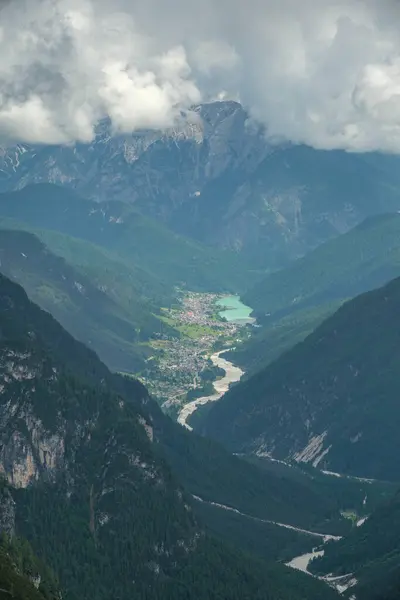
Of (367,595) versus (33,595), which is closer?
(33,595)

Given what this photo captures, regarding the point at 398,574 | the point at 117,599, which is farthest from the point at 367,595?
the point at 117,599

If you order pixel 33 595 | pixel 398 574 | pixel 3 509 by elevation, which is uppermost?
pixel 398 574

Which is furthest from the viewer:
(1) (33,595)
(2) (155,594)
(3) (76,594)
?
(2) (155,594)

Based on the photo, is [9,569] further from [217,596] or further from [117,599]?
[217,596]

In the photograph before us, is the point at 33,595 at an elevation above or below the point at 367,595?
below

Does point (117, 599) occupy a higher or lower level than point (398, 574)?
lower

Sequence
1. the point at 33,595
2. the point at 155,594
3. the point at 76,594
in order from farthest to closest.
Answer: the point at 155,594 → the point at 76,594 → the point at 33,595

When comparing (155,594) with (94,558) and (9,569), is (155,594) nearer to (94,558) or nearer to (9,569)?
(94,558)

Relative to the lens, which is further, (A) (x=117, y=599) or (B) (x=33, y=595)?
(A) (x=117, y=599)

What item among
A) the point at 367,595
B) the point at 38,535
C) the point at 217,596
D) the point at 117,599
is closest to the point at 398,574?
the point at 367,595
